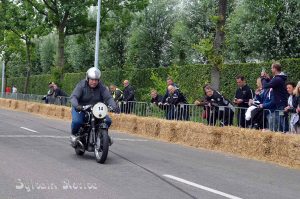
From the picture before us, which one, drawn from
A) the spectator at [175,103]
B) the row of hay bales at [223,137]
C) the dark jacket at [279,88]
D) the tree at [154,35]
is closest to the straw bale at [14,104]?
the tree at [154,35]

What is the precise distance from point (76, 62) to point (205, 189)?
48.3m

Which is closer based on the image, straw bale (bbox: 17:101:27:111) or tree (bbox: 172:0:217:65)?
straw bale (bbox: 17:101:27:111)

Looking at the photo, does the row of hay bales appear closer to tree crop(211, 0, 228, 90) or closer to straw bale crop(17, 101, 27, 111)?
tree crop(211, 0, 228, 90)

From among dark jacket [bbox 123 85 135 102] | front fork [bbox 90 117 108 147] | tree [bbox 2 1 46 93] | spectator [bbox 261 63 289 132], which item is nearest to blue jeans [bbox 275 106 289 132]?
spectator [bbox 261 63 289 132]

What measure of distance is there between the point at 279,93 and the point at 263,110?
1.94 feet

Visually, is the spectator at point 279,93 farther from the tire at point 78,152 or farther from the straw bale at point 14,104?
the straw bale at point 14,104

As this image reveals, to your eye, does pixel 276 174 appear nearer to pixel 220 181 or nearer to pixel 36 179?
pixel 220 181

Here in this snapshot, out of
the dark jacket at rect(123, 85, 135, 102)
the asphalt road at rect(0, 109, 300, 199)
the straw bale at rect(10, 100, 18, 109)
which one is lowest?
the asphalt road at rect(0, 109, 300, 199)

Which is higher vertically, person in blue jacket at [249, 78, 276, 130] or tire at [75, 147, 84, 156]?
person in blue jacket at [249, 78, 276, 130]

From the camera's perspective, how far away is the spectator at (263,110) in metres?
13.3

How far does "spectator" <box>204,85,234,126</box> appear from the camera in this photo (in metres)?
15.1

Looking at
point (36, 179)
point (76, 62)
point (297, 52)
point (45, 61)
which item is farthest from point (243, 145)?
point (45, 61)

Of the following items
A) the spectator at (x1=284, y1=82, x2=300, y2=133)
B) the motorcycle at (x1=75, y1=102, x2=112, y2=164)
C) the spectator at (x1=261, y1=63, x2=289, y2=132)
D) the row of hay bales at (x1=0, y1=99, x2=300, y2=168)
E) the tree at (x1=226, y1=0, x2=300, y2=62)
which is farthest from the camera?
the tree at (x1=226, y1=0, x2=300, y2=62)

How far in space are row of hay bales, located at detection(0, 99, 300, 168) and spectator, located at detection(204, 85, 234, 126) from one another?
0.54 meters
